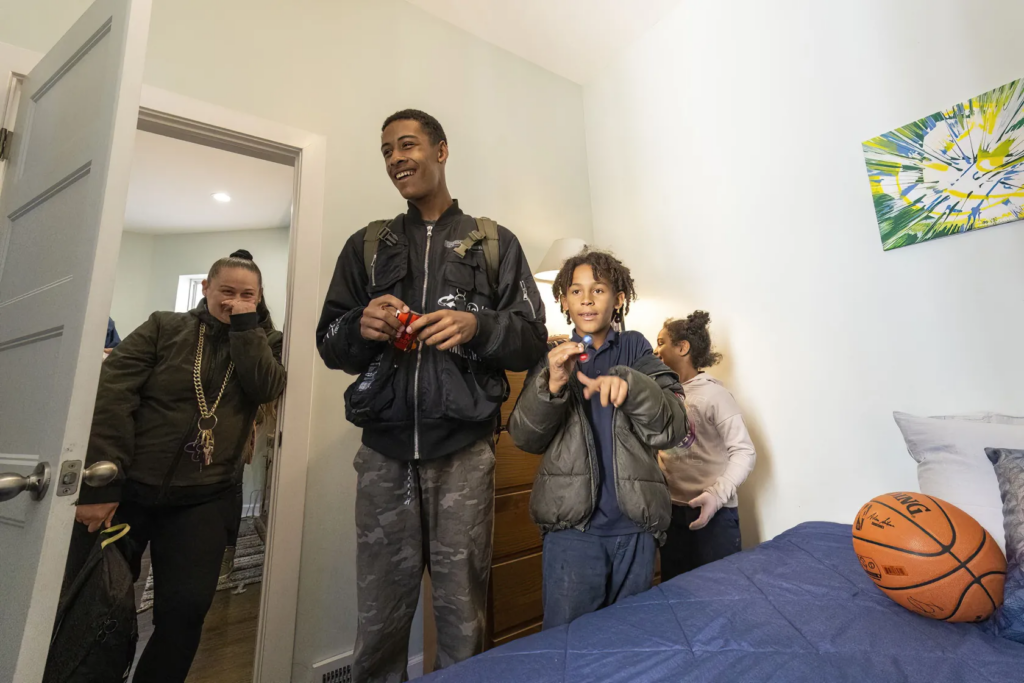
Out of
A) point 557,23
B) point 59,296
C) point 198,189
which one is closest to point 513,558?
point 59,296

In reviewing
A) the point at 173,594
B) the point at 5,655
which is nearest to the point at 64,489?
the point at 5,655

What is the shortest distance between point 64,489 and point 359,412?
48 cm

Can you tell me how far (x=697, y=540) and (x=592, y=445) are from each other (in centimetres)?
84

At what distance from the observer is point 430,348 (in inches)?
42.7

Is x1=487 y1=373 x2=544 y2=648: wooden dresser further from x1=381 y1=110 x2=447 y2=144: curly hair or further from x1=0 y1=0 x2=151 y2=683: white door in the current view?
x1=0 y1=0 x2=151 y2=683: white door

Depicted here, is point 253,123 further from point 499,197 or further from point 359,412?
point 359,412

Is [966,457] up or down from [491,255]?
down

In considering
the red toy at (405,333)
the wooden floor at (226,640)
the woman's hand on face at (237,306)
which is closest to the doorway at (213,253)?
the wooden floor at (226,640)

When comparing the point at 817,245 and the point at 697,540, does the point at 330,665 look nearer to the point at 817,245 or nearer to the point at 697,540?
the point at 697,540

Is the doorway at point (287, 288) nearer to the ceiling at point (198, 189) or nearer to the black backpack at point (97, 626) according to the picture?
the black backpack at point (97, 626)

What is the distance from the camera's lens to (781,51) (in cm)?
198

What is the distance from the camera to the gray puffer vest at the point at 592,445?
1.03 meters

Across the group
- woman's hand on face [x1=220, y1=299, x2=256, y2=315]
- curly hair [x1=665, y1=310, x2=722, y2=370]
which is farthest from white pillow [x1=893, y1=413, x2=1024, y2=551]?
woman's hand on face [x1=220, y1=299, x2=256, y2=315]

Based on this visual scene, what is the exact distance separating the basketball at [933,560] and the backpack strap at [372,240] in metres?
1.34
